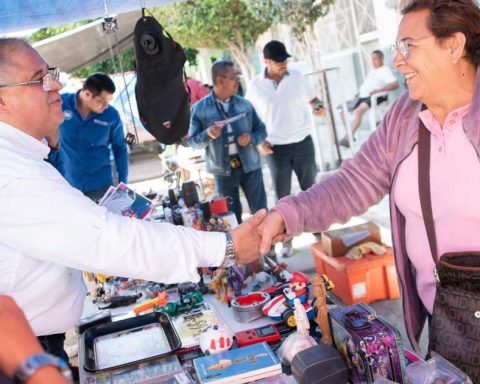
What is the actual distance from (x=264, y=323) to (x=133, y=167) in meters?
14.8

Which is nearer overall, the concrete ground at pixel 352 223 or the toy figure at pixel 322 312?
the toy figure at pixel 322 312

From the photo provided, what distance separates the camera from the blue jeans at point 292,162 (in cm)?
595

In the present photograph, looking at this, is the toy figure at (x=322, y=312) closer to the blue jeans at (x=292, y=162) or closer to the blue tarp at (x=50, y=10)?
the blue tarp at (x=50, y=10)

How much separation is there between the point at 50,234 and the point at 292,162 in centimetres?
452

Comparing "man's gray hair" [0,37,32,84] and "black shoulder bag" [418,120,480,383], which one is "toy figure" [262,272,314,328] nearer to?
"black shoulder bag" [418,120,480,383]

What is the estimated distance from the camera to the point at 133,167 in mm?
16516

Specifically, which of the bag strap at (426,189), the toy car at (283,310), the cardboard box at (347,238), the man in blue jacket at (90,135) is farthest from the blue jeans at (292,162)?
the bag strap at (426,189)

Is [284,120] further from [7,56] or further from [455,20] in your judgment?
[7,56]

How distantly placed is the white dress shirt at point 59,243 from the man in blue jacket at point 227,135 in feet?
11.4

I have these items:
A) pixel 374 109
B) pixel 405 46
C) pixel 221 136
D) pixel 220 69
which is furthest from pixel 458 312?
pixel 374 109

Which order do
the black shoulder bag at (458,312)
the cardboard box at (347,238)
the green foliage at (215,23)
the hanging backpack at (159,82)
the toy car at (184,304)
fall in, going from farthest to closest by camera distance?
the green foliage at (215,23)
the cardboard box at (347,238)
the hanging backpack at (159,82)
the toy car at (184,304)
the black shoulder bag at (458,312)

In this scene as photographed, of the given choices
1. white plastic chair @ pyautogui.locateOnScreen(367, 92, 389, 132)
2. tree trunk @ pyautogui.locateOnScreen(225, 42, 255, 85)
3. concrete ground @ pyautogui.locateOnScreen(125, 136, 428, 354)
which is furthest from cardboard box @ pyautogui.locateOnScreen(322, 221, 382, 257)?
tree trunk @ pyautogui.locateOnScreen(225, 42, 255, 85)

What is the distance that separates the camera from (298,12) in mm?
8781

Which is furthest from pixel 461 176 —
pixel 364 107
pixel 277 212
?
pixel 364 107
